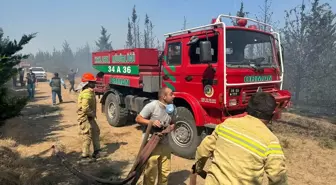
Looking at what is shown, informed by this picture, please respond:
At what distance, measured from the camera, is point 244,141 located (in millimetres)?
1813

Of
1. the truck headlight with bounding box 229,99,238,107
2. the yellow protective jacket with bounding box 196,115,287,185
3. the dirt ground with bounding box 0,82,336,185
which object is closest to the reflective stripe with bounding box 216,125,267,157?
the yellow protective jacket with bounding box 196,115,287,185

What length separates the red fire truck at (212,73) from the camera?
4.92m

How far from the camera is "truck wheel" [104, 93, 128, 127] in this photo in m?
8.09

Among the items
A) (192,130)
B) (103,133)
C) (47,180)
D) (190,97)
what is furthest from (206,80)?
(103,133)

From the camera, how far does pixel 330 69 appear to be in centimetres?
1756

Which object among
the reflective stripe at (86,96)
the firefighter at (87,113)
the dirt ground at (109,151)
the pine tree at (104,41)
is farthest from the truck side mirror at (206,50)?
the pine tree at (104,41)

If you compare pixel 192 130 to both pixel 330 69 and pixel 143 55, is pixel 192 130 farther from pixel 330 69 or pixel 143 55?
pixel 330 69

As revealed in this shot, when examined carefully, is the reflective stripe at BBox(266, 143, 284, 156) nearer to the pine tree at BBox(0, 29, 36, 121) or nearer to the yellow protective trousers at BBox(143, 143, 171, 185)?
the yellow protective trousers at BBox(143, 143, 171, 185)

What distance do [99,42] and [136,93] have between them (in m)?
48.9

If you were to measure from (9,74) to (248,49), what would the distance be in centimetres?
440

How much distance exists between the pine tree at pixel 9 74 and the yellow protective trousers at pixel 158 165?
71.1 inches

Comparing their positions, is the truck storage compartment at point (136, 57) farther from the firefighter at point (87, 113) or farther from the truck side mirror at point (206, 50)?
the truck side mirror at point (206, 50)

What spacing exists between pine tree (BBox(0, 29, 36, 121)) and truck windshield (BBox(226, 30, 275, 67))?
349cm

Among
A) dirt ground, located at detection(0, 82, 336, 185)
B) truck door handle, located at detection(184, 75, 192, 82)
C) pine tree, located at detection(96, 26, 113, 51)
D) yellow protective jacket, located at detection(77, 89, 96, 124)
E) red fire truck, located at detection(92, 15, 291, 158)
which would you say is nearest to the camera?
dirt ground, located at detection(0, 82, 336, 185)
